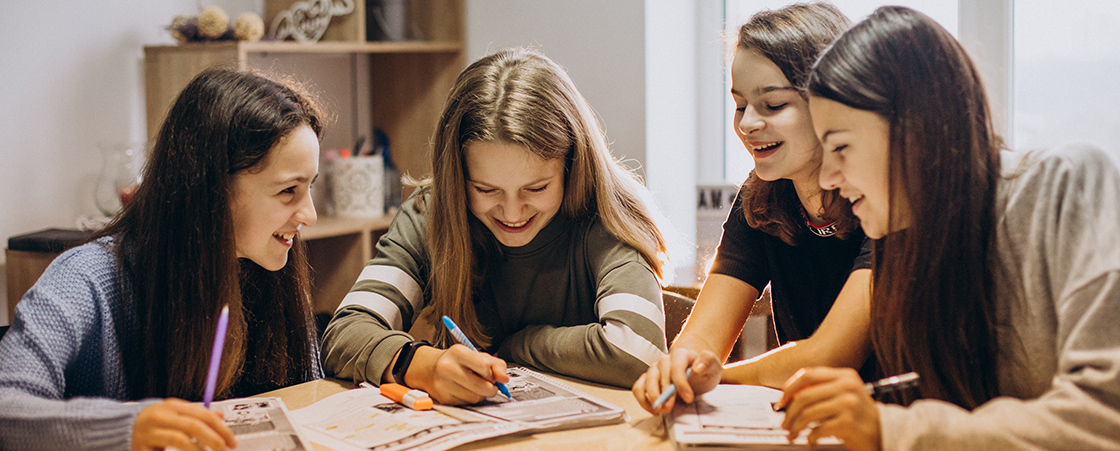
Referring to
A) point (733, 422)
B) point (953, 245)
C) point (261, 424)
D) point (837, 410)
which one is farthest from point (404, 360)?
point (953, 245)

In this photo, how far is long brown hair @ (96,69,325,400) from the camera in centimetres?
119

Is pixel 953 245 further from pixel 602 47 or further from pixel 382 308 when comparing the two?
pixel 602 47

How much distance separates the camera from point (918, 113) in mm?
967

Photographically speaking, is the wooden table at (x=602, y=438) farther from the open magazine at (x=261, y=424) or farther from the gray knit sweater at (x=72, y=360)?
the gray knit sweater at (x=72, y=360)

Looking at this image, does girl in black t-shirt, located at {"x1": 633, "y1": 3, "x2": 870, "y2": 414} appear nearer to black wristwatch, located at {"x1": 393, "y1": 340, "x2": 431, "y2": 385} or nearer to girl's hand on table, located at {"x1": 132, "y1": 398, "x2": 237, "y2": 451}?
black wristwatch, located at {"x1": 393, "y1": 340, "x2": 431, "y2": 385}

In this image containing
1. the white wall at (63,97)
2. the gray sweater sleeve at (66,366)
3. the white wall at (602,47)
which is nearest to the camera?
the gray sweater sleeve at (66,366)

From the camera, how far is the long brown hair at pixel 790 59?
1292mm

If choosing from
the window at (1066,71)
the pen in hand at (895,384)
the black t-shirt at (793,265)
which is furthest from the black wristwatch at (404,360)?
the window at (1066,71)

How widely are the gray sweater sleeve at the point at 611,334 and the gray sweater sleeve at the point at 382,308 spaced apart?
0.19m

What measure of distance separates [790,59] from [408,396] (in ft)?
2.40

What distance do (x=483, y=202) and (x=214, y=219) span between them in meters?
0.43

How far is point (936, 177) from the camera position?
0.97 metres

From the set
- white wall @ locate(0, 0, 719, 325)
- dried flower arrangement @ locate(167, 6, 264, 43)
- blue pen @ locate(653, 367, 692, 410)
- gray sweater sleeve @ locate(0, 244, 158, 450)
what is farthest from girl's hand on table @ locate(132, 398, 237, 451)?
dried flower arrangement @ locate(167, 6, 264, 43)

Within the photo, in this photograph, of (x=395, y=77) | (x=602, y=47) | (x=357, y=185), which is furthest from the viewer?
(x=395, y=77)
